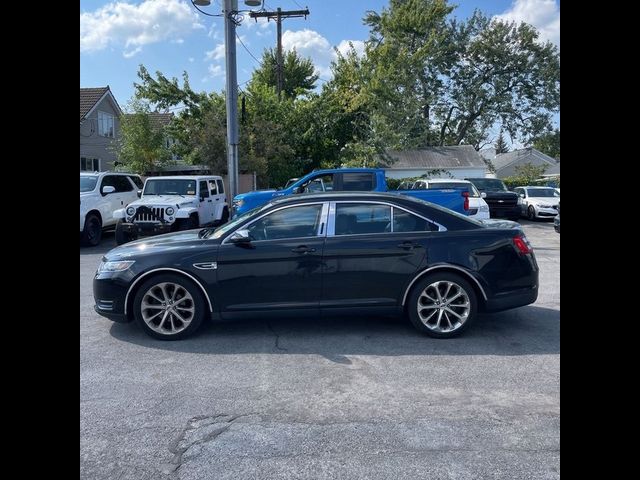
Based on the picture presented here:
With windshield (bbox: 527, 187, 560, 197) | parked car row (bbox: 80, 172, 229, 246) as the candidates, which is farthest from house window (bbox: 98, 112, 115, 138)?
windshield (bbox: 527, 187, 560, 197)

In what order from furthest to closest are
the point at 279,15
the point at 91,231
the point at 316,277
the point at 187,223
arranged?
1. the point at 279,15
2. the point at 91,231
3. the point at 187,223
4. the point at 316,277

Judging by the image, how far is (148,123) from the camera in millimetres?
21453

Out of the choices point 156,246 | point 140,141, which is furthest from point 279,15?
point 156,246

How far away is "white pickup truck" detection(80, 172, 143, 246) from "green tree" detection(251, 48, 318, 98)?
26697 millimetres

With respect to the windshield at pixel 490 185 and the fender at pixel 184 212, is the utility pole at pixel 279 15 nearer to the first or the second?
the windshield at pixel 490 185

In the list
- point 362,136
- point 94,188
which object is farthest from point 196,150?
point 362,136

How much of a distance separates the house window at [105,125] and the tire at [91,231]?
19.8 meters

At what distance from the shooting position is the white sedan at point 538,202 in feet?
63.2

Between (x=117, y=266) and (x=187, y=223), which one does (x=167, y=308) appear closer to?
(x=117, y=266)

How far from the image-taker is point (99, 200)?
13.1 metres

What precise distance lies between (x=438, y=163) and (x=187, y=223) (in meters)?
27.6

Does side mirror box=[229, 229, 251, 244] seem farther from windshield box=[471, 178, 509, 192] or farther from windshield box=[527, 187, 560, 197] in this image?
windshield box=[527, 187, 560, 197]
